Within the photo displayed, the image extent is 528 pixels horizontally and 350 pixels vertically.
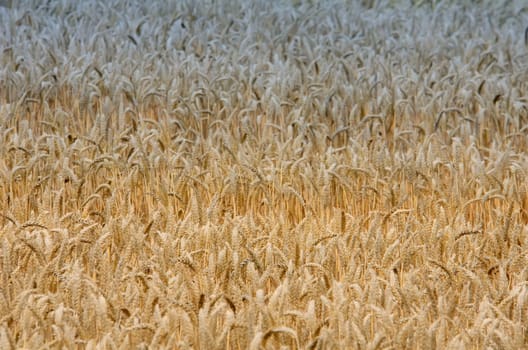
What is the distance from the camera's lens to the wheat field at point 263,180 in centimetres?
274

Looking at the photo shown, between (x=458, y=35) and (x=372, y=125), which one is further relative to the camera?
(x=458, y=35)

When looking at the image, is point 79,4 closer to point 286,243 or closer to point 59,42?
point 59,42

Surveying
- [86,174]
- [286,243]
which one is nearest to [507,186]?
[286,243]

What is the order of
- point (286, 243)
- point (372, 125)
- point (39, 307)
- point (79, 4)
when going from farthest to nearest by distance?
point (79, 4)
point (372, 125)
point (286, 243)
point (39, 307)

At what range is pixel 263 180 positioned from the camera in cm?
414

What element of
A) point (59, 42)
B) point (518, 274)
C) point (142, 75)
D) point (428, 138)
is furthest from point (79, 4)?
point (518, 274)

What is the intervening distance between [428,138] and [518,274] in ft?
4.58

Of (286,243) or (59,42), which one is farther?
(59,42)

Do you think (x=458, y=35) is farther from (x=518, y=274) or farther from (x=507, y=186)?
(x=518, y=274)

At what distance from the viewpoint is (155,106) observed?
579cm

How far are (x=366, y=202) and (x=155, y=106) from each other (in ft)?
6.32

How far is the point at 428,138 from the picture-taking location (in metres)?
4.73

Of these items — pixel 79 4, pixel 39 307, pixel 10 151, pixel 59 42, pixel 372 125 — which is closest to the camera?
pixel 39 307

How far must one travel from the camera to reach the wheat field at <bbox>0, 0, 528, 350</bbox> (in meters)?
2.74
